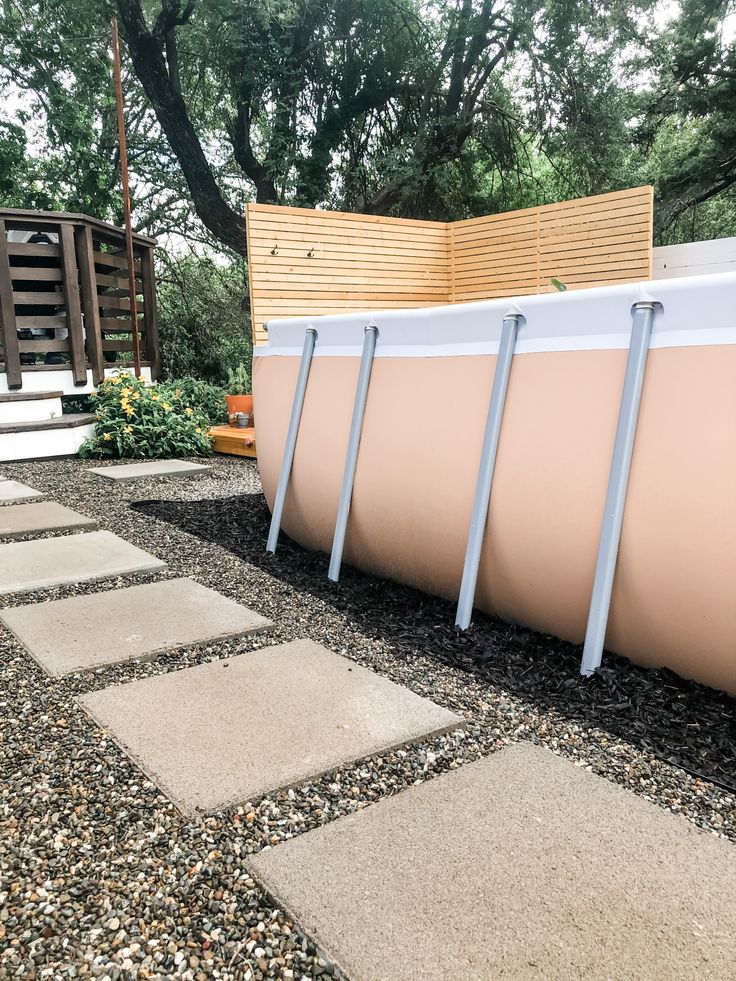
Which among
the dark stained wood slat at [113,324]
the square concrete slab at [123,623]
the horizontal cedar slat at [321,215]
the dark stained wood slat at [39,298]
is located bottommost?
the square concrete slab at [123,623]

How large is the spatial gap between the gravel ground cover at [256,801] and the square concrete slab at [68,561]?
11 cm

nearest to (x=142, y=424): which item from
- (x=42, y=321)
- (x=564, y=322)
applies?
(x=42, y=321)

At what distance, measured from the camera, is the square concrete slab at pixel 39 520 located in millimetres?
3324

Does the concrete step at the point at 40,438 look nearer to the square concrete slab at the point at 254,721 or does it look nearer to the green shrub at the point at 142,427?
the green shrub at the point at 142,427

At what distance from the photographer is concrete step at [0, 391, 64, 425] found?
5.90 meters

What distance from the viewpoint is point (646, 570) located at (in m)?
1.74

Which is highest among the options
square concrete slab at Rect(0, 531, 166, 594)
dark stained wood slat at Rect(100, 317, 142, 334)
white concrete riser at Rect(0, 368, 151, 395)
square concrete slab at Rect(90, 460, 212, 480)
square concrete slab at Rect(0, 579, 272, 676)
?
dark stained wood slat at Rect(100, 317, 142, 334)

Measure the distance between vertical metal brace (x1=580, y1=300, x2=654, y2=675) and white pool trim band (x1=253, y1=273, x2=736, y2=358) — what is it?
33mm

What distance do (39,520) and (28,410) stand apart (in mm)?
2807

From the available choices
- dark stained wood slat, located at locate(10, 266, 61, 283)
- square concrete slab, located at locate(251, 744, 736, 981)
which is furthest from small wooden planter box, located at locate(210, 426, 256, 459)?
square concrete slab, located at locate(251, 744, 736, 981)

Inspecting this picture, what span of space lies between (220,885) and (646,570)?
1.11m

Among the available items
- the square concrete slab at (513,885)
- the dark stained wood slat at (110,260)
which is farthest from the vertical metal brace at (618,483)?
the dark stained wood slat at (110,260)

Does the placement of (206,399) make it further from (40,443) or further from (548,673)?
(548,673)

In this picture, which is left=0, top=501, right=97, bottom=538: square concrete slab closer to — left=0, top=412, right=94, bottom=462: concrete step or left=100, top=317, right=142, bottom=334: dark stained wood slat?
left=0, top=412, right=94, bottom=462: concrete step
